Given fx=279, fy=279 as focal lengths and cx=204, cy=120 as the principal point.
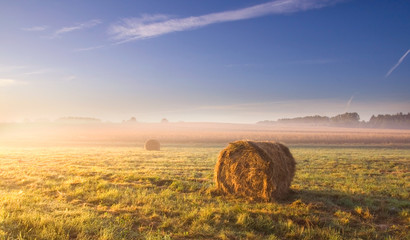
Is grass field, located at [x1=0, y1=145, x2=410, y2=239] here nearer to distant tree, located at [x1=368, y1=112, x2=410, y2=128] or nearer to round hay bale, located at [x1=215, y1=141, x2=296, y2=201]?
round hay bale, located at [x1=215, y1=141, x2=296, y2=201]

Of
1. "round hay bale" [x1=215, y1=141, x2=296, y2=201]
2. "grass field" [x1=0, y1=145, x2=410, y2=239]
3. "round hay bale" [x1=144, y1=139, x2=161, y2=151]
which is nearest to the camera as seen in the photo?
"grass field" [x1=0, y1=145, x2=410, y2=239]

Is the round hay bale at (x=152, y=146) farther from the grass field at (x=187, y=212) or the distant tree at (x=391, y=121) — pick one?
the distant tree at (x=391, y=121)

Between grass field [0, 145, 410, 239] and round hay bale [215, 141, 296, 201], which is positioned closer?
grass field [0, 145, 410, 239]

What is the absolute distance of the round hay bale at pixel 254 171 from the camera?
1031cm

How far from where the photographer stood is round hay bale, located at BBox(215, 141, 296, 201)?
10312 mm

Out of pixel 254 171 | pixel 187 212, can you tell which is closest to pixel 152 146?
pixel 254 171

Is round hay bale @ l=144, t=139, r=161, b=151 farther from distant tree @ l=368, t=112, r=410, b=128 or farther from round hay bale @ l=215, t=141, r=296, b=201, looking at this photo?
distant tree @ l=368, t=112, r=410, b=128

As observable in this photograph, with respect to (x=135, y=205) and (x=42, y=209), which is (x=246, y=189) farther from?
(x=42, y=209)

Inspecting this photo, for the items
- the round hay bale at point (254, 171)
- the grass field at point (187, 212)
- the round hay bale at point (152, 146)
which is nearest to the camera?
the grass field at point (187, 212)

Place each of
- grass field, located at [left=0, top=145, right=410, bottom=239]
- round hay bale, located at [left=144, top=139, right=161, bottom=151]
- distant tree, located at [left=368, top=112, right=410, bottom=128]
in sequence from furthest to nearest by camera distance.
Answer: distant tree, located at [left=368, top=112, right=410, bottom=128]
round hay bale, located at [left=144, top=139, right=161, bottom=151]
grass field, located at [left=0, top=145, right=410, bottom=239]

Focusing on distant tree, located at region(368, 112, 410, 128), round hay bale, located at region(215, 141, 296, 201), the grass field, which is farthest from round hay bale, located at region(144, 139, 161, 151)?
distant tree, located at region(368, 112, 410, 128)

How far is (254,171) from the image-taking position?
10.7 metres

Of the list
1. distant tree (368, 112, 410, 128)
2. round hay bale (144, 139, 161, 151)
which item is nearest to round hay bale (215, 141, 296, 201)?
round hay bale (144, 139, 161, 151)

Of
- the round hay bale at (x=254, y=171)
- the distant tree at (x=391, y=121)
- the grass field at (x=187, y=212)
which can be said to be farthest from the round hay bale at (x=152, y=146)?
the distant tree at (x=391, y=121)
